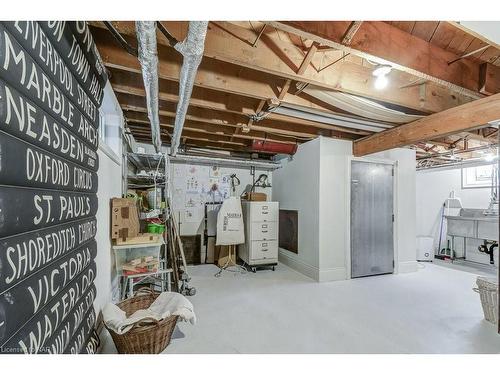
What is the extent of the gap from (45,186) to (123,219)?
1469 mm

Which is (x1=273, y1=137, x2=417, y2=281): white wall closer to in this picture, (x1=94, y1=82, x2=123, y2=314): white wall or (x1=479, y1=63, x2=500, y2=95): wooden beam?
(x1=479, y1=63, x2=500, y2=95): wooden beam

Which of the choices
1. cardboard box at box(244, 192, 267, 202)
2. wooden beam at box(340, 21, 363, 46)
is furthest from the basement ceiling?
cardboard box at box(244, 192, 267, 202)

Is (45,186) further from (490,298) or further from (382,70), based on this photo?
(490,298)

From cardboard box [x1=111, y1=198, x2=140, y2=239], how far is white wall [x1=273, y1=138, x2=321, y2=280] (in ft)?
8.52

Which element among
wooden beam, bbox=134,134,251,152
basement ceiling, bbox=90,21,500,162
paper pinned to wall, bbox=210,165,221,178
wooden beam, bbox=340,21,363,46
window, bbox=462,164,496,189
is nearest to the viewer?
wooden beam, bbox=340,21,363,46

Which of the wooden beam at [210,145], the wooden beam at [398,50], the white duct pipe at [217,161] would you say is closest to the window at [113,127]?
the white duct pipe at [217,161]

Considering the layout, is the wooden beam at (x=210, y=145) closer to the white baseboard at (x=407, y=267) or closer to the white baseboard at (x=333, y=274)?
the white baseboard at (x=333, y=274)

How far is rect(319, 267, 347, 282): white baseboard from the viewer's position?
365cm

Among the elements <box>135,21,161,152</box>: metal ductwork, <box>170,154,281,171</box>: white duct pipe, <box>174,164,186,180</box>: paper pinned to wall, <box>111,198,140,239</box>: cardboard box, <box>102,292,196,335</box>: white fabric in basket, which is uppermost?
<box>135,21,161,152</box>: metal ductwork

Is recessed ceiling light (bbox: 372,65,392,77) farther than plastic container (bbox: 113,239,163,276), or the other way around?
plastic container (bbox: 113,239,163,276)

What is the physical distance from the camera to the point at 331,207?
3789 mm

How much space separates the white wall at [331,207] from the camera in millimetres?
3746

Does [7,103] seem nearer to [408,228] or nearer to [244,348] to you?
[244,348]

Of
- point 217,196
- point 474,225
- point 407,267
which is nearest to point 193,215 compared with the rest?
point 217,196
